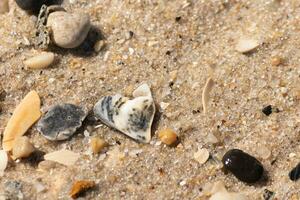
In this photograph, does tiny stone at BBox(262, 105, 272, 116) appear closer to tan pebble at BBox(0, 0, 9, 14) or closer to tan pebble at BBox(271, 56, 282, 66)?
tan pebble at BBox(271, 56, 282, 66)

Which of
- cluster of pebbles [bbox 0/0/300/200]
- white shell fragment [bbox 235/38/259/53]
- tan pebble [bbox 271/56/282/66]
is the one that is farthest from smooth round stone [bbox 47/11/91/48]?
tan pebble [bbox 271/56/282/66]

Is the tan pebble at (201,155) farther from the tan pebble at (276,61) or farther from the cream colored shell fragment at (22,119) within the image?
the cream colored shell fragment at (22,119)

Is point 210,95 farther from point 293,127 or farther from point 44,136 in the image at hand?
point 44,136

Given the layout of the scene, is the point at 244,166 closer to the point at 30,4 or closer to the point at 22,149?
the point at 22,149

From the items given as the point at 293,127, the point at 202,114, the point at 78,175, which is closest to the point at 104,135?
the point at 78,175

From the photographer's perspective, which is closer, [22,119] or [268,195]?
[268,195]

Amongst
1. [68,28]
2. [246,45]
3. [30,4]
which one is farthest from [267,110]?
[30,4]
